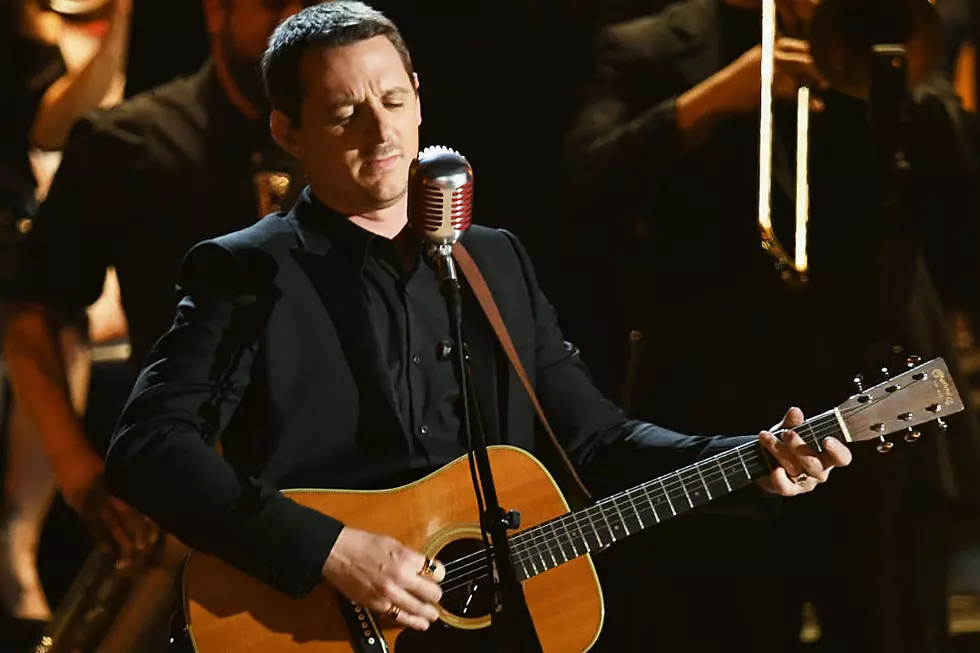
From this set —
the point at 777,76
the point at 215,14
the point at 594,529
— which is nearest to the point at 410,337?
the point at 594,529

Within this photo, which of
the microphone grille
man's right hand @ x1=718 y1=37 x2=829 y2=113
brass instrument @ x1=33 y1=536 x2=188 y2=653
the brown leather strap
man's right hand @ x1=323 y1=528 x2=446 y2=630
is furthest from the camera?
brass instrument @ x1=33 y1=536 x2=188 y2=653

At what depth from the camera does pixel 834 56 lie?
11.0ft

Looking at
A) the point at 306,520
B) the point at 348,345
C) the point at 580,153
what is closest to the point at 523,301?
the point at 348,345

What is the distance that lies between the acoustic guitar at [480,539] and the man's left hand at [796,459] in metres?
0.02

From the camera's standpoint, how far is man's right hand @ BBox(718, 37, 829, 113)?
3.39 metres

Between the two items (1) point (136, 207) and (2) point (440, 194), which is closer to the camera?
(2) point (440, 194)

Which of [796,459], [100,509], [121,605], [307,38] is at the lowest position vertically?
[121,605]

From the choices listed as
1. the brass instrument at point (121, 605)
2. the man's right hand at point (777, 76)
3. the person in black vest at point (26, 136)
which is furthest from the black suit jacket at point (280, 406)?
the person in black vest at point (26, 136)

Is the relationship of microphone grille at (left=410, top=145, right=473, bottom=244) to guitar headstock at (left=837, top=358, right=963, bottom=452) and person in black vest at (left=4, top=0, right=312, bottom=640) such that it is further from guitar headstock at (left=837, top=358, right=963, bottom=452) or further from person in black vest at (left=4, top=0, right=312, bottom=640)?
person in black vest at (left=4, top=0, right=312, bottom=640)

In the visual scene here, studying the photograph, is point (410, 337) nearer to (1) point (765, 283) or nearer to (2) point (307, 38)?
(2) point (307, 38)

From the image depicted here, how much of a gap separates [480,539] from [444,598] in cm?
14

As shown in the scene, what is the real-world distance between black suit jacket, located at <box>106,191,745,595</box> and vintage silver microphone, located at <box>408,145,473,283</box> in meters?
0.51

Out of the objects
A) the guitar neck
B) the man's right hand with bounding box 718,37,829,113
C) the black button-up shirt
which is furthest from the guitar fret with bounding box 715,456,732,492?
the man's right hand with bounding box 718,37,829,113

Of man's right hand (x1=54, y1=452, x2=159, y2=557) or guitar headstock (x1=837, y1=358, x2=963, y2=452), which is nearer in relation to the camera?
guitar headstock (x1=837, y1=358, x2=963, y2=452)
